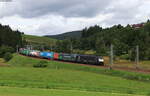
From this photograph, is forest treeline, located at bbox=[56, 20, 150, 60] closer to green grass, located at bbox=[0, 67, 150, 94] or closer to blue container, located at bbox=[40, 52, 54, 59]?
blue container, located at bbox=[40, 52, 54, 59]

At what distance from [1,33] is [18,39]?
13656 millimetres

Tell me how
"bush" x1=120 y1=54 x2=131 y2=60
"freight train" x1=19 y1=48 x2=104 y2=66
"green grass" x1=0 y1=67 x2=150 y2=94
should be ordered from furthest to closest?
"bush" x1=120 y1=54 x2=131 y2=60 → "freight train" x1=19 y1=48 x2=104 y2=66 → "green grass" x1=0 y1=67 x2=150 y2=94

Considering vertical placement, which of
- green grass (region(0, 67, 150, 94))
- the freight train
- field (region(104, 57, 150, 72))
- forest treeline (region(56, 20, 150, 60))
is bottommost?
green grass (region(0, 67, 150, 94))

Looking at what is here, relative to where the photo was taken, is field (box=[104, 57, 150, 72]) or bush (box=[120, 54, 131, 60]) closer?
field (box=[104, 57, 150, 72])

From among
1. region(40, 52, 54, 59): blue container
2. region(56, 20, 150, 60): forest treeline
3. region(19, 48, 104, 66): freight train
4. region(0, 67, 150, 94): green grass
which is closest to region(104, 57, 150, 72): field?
region(56, 20, 150, 60): forest treeline

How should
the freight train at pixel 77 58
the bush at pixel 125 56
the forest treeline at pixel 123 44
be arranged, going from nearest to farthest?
the freight train at pixel 77 58
the bush at pixel 125 56
the forest treeline at pixel 123 44

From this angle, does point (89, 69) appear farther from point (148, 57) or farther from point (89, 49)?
point (89, 49)

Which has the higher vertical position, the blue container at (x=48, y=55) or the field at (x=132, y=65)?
the blue container at (x=48, y=55)

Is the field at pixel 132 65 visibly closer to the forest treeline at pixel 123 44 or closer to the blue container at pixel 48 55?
the forest treeline at pixel 123 44

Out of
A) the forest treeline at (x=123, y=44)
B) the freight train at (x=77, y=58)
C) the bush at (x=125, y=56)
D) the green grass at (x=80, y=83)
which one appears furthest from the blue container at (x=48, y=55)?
the green grass at (x=80, y=83)

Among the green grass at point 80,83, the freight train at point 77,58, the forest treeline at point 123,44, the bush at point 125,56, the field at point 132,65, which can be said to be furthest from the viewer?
the forest treeline at point 123,44

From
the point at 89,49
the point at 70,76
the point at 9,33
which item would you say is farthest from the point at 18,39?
the point at 70,76

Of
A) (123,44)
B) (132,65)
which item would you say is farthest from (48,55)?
(132,65)

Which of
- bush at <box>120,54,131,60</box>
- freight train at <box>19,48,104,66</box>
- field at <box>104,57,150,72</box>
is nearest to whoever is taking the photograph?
field at <box>104,57,150,72</box>
